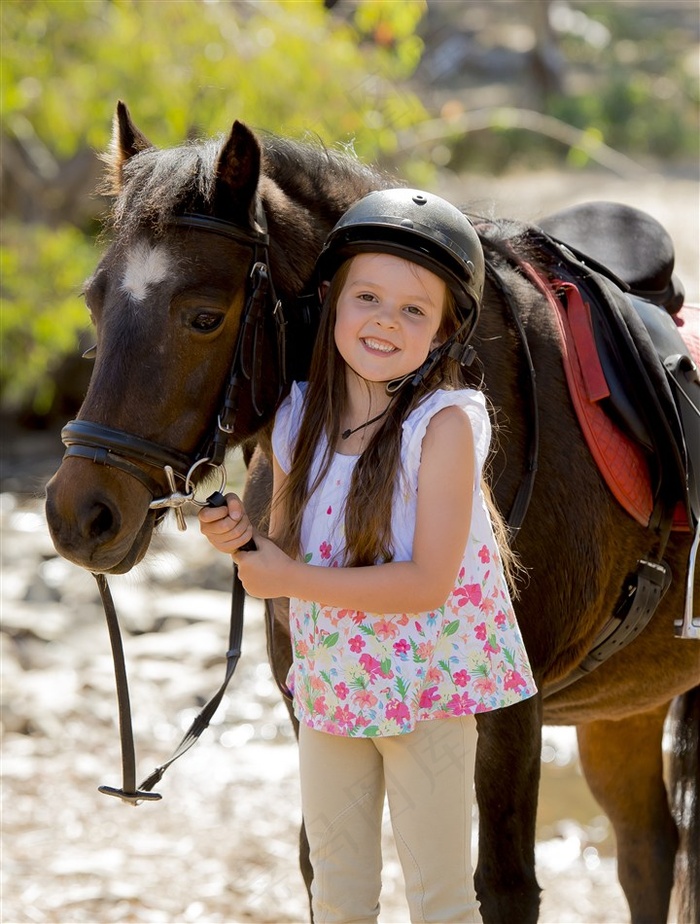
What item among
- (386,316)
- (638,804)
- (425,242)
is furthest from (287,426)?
(638,804)

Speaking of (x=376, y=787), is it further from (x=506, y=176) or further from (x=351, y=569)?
(x=506, y=176)

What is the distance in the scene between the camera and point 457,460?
2020mm

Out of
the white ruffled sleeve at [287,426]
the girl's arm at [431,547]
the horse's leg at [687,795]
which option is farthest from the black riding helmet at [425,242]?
the horse's leg at [687,795]

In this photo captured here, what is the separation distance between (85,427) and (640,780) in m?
→ 2.41

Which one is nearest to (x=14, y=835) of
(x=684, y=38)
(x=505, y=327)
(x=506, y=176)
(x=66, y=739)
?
(x=66, y=739)

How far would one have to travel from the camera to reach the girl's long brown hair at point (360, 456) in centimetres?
206

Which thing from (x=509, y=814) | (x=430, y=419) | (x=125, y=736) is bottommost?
(x=509, y=814)

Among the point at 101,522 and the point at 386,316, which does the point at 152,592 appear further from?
the point at 386,316

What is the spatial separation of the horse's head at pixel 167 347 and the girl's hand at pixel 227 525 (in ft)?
0.32

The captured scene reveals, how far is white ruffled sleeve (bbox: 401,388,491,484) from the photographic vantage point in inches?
80.5

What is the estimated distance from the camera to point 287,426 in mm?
2281

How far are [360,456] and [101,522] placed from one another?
0.49 meters

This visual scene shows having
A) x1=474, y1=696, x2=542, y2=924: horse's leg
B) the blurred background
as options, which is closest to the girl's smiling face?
the blurred background

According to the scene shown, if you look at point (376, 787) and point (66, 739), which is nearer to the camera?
point (376, 787)
